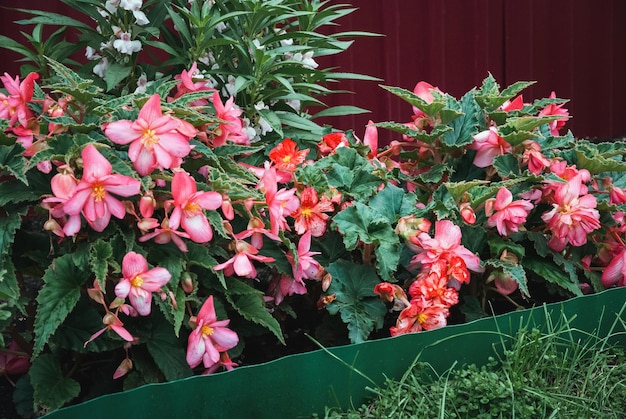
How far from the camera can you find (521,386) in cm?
190

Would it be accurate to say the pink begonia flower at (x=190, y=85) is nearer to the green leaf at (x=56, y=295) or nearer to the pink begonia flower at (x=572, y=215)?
the green leaf at (x=56, y=295)

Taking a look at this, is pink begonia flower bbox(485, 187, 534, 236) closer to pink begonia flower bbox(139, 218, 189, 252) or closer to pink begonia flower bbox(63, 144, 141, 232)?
pink begonia flower bbox(139, 218, 189, 252)

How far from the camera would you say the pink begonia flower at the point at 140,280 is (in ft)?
5.56

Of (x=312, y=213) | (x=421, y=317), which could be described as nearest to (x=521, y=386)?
(x=421, y=317)

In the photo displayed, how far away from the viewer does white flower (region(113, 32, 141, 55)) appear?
2621 mm

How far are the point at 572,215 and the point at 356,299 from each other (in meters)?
0.57

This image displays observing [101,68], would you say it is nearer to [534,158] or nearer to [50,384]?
[50,384]

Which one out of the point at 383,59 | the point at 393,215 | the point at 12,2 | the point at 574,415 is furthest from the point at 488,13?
the point at 574,415

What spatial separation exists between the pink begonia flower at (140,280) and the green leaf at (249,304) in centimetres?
21

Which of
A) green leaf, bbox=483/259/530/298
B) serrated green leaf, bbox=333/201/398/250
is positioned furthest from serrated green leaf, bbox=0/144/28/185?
green leaf, bbox=483/259/530/298

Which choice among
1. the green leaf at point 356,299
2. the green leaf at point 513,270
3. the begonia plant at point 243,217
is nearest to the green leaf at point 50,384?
the begonia plant at point 243,217

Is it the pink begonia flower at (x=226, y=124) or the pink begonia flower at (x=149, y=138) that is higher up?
the pink begonia flower at (x=149, y=138)

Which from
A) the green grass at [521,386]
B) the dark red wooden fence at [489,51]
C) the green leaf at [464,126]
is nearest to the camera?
the green grass at [521,386]

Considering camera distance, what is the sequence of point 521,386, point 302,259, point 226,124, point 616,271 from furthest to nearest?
1. point 616,271
2. point 226,124
3. point 302,259
4. point 521,386
